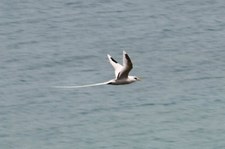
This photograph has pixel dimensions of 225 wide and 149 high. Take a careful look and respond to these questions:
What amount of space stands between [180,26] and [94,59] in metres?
9.75

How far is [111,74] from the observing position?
226ft

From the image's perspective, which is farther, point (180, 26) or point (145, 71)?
point (180, 26)

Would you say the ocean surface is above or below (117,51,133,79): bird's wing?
below

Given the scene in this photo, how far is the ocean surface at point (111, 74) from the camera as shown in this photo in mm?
60188

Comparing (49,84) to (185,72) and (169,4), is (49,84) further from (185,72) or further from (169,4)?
(169,4)

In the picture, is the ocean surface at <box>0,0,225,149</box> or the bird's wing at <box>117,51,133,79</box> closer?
the bird's wing at <box>117,51,133,79</box>

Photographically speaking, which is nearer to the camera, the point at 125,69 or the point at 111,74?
the point at 125,69

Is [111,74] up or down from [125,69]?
down

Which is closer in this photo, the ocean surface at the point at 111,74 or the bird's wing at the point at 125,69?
the bird's wing at the point at 125,69

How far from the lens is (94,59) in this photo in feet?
232

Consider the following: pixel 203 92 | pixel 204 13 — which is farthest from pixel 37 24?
pixel 203 92

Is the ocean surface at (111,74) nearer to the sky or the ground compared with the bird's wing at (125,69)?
nearer to the ground

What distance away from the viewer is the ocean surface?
197 ft

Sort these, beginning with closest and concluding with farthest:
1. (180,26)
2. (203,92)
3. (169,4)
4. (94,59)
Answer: (203,92) < (94,59) < (180,26) < (169,4)
